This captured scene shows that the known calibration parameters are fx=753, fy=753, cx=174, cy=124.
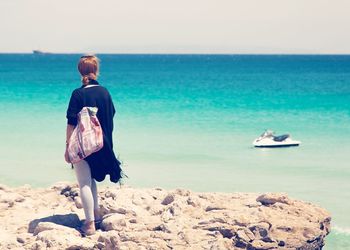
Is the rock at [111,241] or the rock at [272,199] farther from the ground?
the rock at [272,199]

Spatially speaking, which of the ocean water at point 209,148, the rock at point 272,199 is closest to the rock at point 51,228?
the rock at point 272,199

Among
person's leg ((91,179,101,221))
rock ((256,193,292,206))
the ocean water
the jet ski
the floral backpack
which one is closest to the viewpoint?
the floral backpack

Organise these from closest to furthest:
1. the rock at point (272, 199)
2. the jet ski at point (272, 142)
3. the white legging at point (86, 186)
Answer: the white legging at point (86, 186), the rock at point (272, 199), the jet ski at point (272, 142)

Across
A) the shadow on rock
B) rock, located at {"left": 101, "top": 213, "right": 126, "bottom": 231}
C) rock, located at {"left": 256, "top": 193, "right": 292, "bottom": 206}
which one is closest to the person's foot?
rock, located at {"left": 101, "top": 213, "right": 126, "bottom": 231}

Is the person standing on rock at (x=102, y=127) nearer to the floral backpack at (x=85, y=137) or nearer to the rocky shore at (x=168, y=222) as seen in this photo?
the floral backpack at (x=85, y=137)

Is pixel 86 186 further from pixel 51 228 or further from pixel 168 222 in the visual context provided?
pixel 168 222

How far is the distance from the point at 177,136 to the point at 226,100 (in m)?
20.0

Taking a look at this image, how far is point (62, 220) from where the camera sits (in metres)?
7.88

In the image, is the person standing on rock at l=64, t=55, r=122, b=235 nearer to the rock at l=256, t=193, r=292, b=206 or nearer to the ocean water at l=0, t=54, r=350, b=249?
the rock at l=256, t=193, r=292, b=206

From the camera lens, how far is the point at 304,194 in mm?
13664

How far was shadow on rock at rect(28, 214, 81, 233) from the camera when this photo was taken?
7.84 meters

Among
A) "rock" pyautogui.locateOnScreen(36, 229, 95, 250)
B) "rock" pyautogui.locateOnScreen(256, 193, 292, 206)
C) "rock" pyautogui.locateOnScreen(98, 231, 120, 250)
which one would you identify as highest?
"rock" pyautogui.locateOnScreen(256, 193, 292, 206)

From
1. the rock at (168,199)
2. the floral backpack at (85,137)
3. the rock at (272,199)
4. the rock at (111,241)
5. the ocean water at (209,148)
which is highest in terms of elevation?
the floral backpack at (85,137)

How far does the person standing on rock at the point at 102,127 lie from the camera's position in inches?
294
